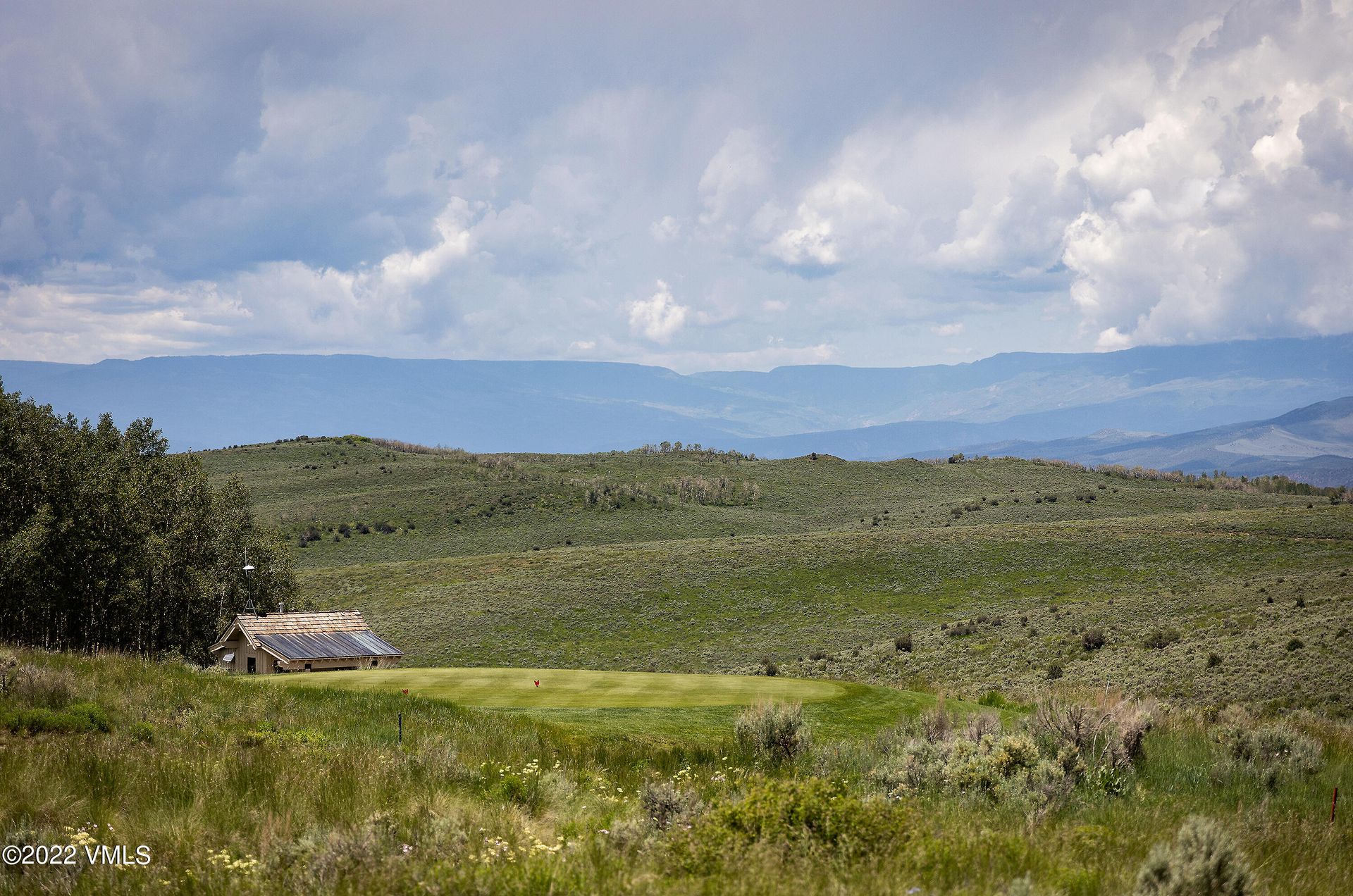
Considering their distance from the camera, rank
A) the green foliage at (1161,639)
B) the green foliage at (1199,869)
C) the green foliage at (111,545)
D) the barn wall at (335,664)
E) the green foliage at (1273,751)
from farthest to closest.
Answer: the green foliage at (1161,639) < the green foliage at (111,545) < the barn wall at (335,664) < the green foliage at (1273,751) < the green foliage at (1199,869)

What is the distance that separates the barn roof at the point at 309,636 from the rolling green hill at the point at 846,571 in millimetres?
14164

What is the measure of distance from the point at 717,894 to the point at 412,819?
265cm

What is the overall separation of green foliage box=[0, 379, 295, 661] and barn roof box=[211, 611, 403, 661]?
5.59 m

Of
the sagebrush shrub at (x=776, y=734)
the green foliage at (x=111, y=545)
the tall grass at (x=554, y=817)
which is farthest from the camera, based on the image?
the green foliage at (x=111, y=545)

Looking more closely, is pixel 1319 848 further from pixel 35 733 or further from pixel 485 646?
pixel 485 646

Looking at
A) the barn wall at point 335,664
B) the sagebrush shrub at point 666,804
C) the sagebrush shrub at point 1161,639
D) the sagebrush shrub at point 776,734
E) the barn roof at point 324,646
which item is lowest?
the sagebrush shrub at point 1161,639

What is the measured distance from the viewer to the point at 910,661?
40.9 meters

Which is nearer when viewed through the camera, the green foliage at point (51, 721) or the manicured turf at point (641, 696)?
the green foliage at point (51, 721)

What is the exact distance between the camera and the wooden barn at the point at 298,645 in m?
30.0

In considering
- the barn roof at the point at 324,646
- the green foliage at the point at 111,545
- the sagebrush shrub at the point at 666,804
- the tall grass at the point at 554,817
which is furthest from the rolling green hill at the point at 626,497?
the sagebrush shrub at the point at 666,804

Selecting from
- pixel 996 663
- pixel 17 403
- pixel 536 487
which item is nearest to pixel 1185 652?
pixel 996 663

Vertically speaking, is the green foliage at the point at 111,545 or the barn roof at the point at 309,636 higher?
the green foliage at the point at 111,545

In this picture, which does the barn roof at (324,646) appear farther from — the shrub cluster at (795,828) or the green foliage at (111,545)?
the shrub cluster at (795,828)

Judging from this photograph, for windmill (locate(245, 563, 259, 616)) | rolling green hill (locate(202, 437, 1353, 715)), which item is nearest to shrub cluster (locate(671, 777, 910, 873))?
rolling green hill (locate(202, 437, 1353, 715))
